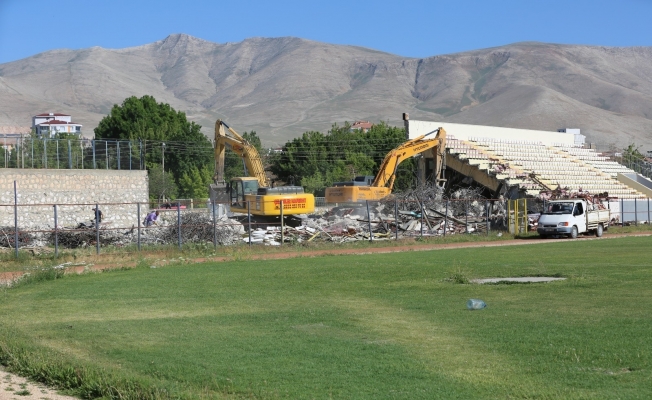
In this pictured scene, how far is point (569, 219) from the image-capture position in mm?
43406

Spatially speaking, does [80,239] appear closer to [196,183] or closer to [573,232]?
[573,232]

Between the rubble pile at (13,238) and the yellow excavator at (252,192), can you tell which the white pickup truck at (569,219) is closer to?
the yellow excavator at (252,192)

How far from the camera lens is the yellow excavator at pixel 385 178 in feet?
Result: 169

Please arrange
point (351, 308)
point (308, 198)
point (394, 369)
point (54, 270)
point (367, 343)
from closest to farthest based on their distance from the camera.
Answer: point (394, 369) → point (367, 343) → point (351, 308) → point (54, 270) → point (308, 198)

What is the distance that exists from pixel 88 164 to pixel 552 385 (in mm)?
45549

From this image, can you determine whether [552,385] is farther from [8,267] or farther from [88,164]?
[88,164]

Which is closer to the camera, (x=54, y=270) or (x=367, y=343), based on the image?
(x=367, y=343)

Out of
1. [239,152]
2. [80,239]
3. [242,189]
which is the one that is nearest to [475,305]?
[80,239]

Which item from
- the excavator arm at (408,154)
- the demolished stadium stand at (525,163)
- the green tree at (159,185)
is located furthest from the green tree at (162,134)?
the excavator arm at (408,154)

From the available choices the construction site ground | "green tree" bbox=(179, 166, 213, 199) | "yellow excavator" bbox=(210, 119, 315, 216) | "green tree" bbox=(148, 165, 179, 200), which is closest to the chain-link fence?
"yellow excavator" bbox=(210, 119, 315, 216)

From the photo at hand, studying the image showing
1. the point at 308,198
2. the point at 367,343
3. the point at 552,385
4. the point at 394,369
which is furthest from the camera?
the point at 308,198

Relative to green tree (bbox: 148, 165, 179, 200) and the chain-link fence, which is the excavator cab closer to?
the chain-link fence

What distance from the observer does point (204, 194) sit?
269ft

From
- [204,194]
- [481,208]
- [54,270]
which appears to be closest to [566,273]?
[54,270]
